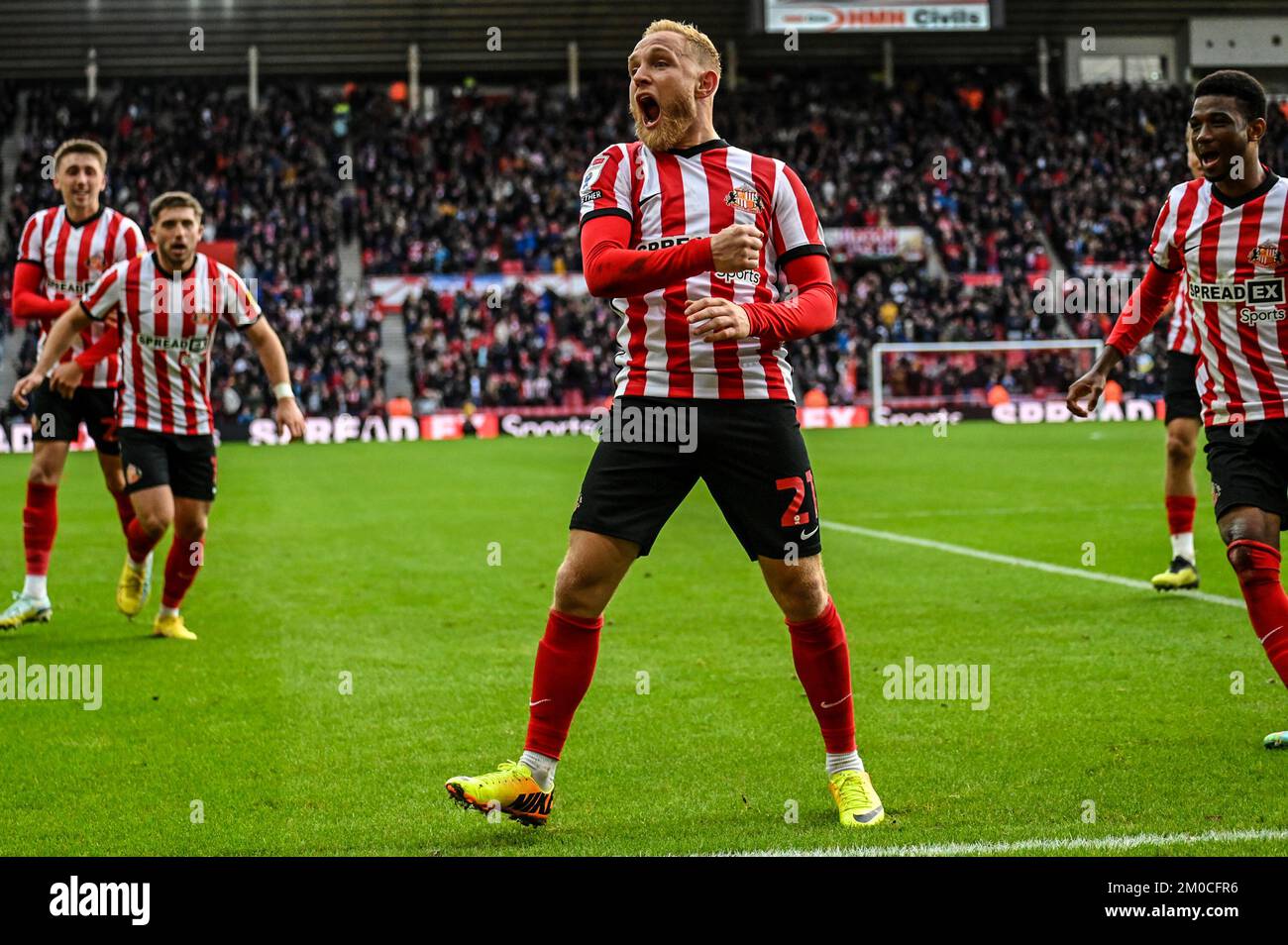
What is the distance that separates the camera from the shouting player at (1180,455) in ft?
29.4

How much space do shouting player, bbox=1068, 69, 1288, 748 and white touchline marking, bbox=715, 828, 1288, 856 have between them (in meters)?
0.98

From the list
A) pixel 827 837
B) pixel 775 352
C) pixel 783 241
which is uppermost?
pixel 783 241

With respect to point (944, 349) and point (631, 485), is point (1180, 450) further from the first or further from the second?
point (944, 349)

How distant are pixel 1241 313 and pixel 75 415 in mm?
6492

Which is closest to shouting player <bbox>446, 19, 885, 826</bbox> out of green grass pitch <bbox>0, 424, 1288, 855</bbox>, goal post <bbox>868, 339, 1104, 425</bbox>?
green grass pitch <bbox>0, 424, 1288, 855</bbox>

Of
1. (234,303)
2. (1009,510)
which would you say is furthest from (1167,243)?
(1009,510)

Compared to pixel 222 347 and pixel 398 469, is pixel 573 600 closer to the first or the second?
pixel 398 469

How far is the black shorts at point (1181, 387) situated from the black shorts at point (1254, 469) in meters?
3.91

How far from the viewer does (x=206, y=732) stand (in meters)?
5.83

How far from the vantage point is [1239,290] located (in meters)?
5.27

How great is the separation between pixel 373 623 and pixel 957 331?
99.7 ft

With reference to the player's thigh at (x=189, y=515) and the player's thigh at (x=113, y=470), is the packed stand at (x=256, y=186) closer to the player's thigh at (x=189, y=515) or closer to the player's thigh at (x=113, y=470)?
the player's thigh at (x=113, y=470)

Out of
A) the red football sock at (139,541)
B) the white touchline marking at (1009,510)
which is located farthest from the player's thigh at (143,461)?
the white touchline marking at (1009,510)
